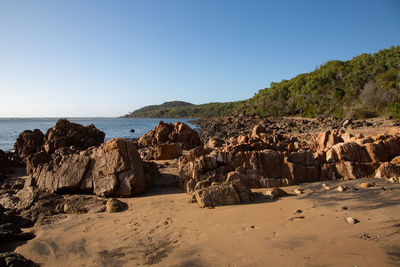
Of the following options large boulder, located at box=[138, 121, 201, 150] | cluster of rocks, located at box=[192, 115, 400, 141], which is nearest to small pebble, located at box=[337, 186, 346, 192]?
large boulder, located at box=[138, 121, 201, 150]

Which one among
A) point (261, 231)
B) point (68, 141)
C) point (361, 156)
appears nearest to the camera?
point (261, 231)

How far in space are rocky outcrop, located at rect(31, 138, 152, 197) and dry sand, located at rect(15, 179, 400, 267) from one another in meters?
1.35

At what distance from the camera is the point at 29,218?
247 inches

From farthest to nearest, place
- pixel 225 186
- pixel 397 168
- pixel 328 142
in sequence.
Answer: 1. pixel 328 142
2. pixel 397 168
3. pixel 225 186

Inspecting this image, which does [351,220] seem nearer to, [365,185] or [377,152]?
[365,185]

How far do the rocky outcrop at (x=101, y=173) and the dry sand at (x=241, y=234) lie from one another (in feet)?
4.44

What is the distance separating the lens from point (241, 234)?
4.72 m

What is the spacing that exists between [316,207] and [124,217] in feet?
14.2

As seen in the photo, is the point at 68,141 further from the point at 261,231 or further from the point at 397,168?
the point at 397,168

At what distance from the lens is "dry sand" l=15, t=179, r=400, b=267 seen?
3.90 metres

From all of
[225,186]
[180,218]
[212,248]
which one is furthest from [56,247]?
[225,186]

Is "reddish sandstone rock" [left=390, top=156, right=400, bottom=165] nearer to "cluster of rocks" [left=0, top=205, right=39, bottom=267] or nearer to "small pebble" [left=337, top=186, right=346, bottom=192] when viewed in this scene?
"small pebble" [left=337, top=186, right=346, bottom=192]

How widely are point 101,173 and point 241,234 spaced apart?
504 centimetres

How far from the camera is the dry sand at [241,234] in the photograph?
3.90 metres
